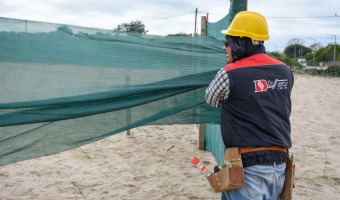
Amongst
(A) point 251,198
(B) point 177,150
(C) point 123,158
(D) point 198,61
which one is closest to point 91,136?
(D) point 198,61

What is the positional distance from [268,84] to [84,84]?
1348mm

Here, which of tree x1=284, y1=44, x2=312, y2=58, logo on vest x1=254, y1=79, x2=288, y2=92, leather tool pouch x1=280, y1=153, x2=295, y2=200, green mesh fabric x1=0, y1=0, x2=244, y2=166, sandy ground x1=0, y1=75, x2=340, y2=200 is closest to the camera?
logo on vest x1=254, y1=79, x2=288, y2=92

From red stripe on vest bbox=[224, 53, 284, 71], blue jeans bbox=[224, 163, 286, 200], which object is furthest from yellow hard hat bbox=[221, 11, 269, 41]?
blue jeans bbox=[224, 163, 286, 200]

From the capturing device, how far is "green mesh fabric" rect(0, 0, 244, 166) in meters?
2.33

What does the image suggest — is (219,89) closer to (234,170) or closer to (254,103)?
(254,103)

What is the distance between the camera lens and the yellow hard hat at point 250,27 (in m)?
1.98

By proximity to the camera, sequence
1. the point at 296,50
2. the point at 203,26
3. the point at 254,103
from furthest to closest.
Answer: the point at 296,50, the point at 203,26, the point at 254,103

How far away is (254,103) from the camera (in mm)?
1926

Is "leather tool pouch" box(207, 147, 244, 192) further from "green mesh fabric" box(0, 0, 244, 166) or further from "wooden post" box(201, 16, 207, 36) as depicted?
"wooden post" box(201, 16, 207, 36)

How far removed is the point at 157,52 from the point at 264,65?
1.05 metres

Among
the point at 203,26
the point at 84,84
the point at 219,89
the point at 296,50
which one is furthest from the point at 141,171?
the point at 296,50

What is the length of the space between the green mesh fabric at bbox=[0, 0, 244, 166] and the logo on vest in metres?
0.82

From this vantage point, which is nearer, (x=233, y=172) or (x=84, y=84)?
(x=233, y=172)

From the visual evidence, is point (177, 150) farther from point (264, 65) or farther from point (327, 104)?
point (327, 104)
